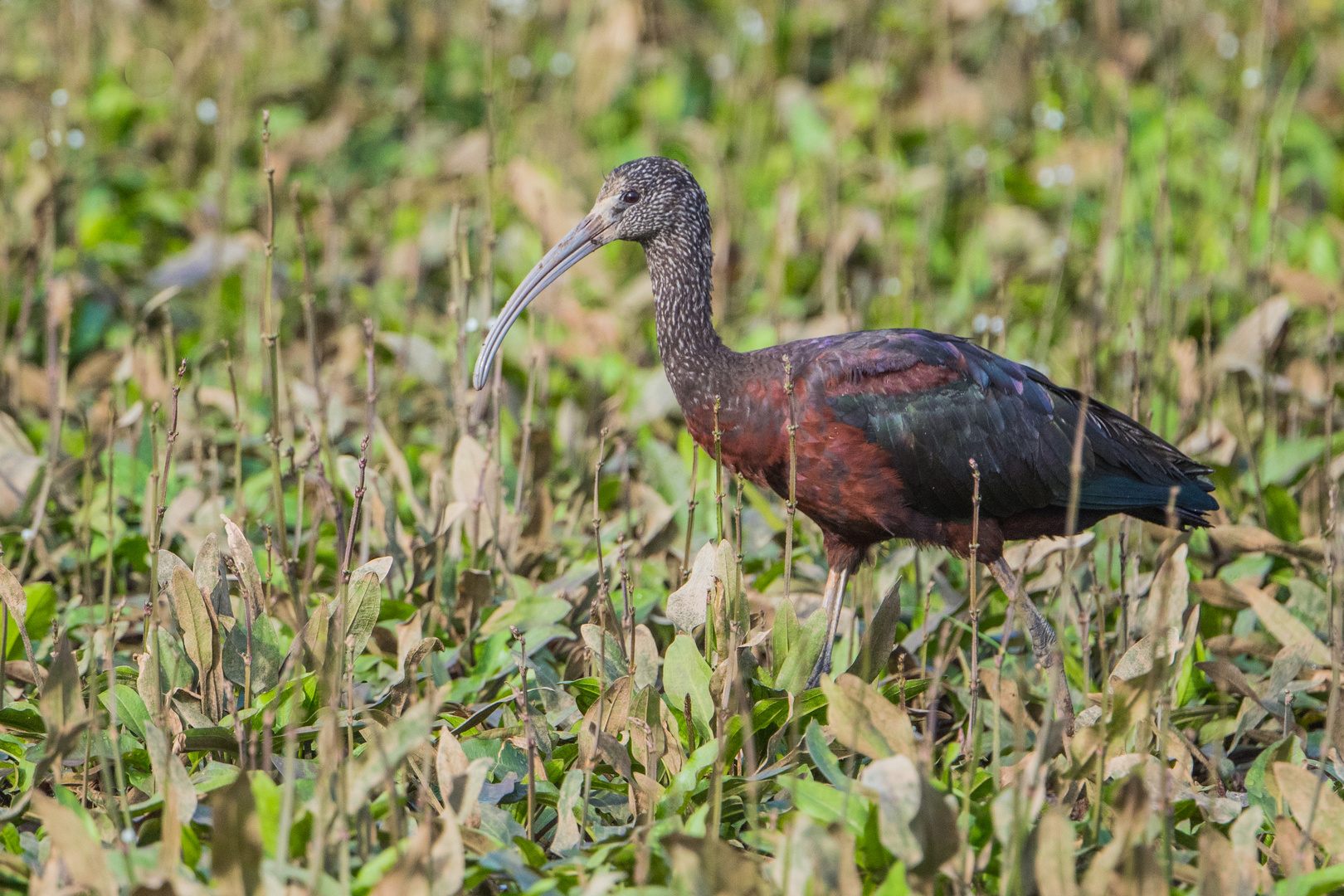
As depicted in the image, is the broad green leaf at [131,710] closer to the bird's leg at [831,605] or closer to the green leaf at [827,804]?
the green leaf at [827,804]

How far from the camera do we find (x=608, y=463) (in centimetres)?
504

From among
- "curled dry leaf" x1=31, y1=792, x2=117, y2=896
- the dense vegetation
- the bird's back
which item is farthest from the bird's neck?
"curled dry leaf" x1=31, y1=792, x2=117, y2=896

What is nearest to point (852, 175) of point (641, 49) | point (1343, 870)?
point (641, 49)

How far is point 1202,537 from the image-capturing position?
4652mm

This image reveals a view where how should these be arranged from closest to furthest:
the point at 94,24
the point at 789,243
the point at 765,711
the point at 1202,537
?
the point at 765,711 → the point at 1202,537 → the point at 789,243 → the point at 94,24

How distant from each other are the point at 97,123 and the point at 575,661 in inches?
191

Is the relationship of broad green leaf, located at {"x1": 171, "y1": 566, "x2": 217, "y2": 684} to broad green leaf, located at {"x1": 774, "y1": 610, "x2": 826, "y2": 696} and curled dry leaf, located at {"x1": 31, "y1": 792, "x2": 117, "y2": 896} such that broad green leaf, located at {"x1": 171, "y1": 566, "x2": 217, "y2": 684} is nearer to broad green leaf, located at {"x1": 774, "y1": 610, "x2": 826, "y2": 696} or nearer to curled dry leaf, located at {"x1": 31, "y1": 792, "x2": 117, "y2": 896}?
curled dry leaf, located at {"x1": 31, "y1": 792, "x2": 117, "y2": 896}

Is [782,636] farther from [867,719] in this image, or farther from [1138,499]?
[1138,499]

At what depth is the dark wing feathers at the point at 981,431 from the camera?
12.7ft

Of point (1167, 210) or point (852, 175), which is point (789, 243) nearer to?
point (852, 175)

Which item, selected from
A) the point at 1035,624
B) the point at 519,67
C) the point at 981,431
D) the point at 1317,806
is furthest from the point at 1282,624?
the point at 519,67

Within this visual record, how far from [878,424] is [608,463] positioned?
145 cm

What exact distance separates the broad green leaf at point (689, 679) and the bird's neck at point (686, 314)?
80cm

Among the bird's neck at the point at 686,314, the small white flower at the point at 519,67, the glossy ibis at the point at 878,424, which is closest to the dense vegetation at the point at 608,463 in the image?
the small white flower at the point at 519,67
